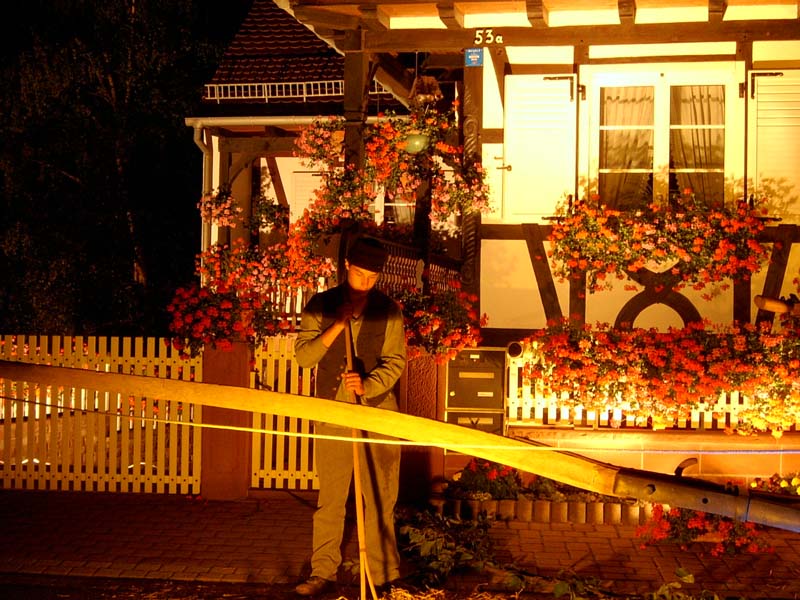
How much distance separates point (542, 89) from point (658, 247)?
2.24m

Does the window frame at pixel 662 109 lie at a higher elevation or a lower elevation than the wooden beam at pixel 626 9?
lower

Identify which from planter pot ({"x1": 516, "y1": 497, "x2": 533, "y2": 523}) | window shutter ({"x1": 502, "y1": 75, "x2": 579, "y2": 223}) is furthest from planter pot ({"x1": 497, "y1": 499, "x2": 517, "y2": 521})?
window shutter ({"x1": 502, "y1": 75, "x2": 579, "y2": 223})

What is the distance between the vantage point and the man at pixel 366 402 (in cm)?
628

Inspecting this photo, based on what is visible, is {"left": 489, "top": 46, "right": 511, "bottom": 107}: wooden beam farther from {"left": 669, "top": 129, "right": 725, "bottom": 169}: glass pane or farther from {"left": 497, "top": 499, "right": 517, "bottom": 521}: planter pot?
{"left": 497, "top": 499, "right": 517, "bottom": 521}: planter pot

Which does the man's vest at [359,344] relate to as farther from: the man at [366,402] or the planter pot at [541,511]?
the planter pot at [541,511]

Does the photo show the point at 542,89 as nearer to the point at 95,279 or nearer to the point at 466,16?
the point at 466,16

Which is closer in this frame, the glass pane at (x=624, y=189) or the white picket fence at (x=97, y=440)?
the white picket fence at (x=97, y=440)

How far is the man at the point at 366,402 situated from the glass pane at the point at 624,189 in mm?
5091

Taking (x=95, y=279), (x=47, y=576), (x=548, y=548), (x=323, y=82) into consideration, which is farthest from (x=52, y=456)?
(x=95, y=279)

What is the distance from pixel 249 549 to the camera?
740cm

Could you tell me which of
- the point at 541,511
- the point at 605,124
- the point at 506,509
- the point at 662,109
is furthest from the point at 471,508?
the point at 662,109

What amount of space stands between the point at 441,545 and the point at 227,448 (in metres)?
2.79

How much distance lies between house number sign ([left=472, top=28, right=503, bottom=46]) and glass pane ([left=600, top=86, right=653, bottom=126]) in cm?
128

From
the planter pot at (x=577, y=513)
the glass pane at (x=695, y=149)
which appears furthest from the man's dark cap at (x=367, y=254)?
the glass pane at (x=695, y=149)
